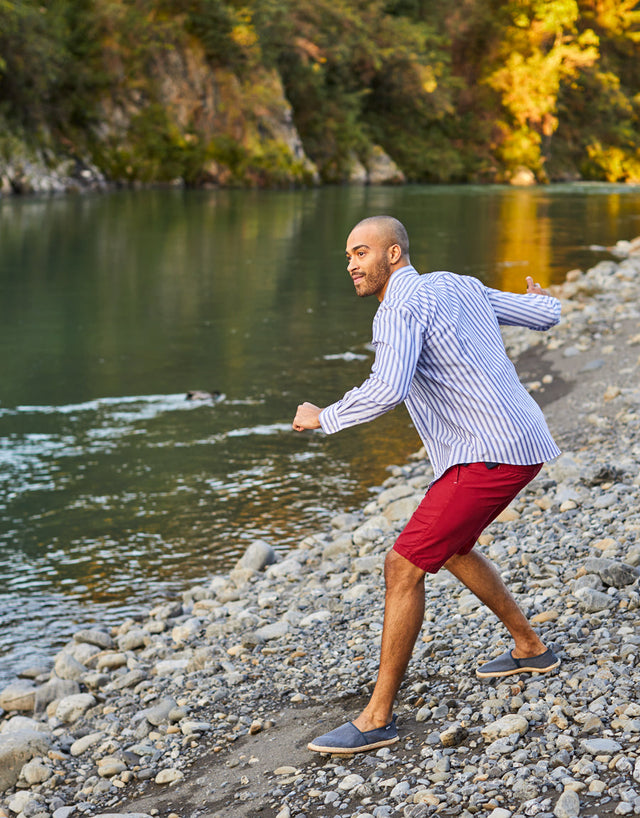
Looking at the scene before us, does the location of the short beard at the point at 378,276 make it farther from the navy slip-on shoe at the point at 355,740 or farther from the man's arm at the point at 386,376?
the navy slip-on shoe at the point at 355,740

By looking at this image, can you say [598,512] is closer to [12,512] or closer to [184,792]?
[184,792]

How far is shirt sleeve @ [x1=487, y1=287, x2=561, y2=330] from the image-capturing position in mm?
4051

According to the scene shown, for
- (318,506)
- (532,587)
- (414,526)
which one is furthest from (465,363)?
(318,506)

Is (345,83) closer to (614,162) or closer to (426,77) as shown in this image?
(426,77)

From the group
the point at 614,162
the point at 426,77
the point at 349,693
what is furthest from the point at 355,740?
the point at 614,162

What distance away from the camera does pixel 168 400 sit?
11.9 meters

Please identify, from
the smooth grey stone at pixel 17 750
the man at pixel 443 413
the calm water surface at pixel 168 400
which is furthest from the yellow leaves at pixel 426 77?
the man at pixel 443 413

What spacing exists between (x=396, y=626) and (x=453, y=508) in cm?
51

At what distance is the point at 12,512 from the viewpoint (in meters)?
8.60

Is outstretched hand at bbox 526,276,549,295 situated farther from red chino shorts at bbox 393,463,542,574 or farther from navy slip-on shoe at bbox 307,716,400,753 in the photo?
navy slip-on shoe at bbox 307,716,400,753

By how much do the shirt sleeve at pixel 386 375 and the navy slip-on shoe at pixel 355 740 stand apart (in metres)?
1.26

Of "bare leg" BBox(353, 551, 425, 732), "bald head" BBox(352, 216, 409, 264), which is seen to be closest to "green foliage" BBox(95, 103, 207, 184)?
"bald head" BBox(352, 216, 409, 264)

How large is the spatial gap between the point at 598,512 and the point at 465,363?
295 cm

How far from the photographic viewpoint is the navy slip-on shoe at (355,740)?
13.0 ft
